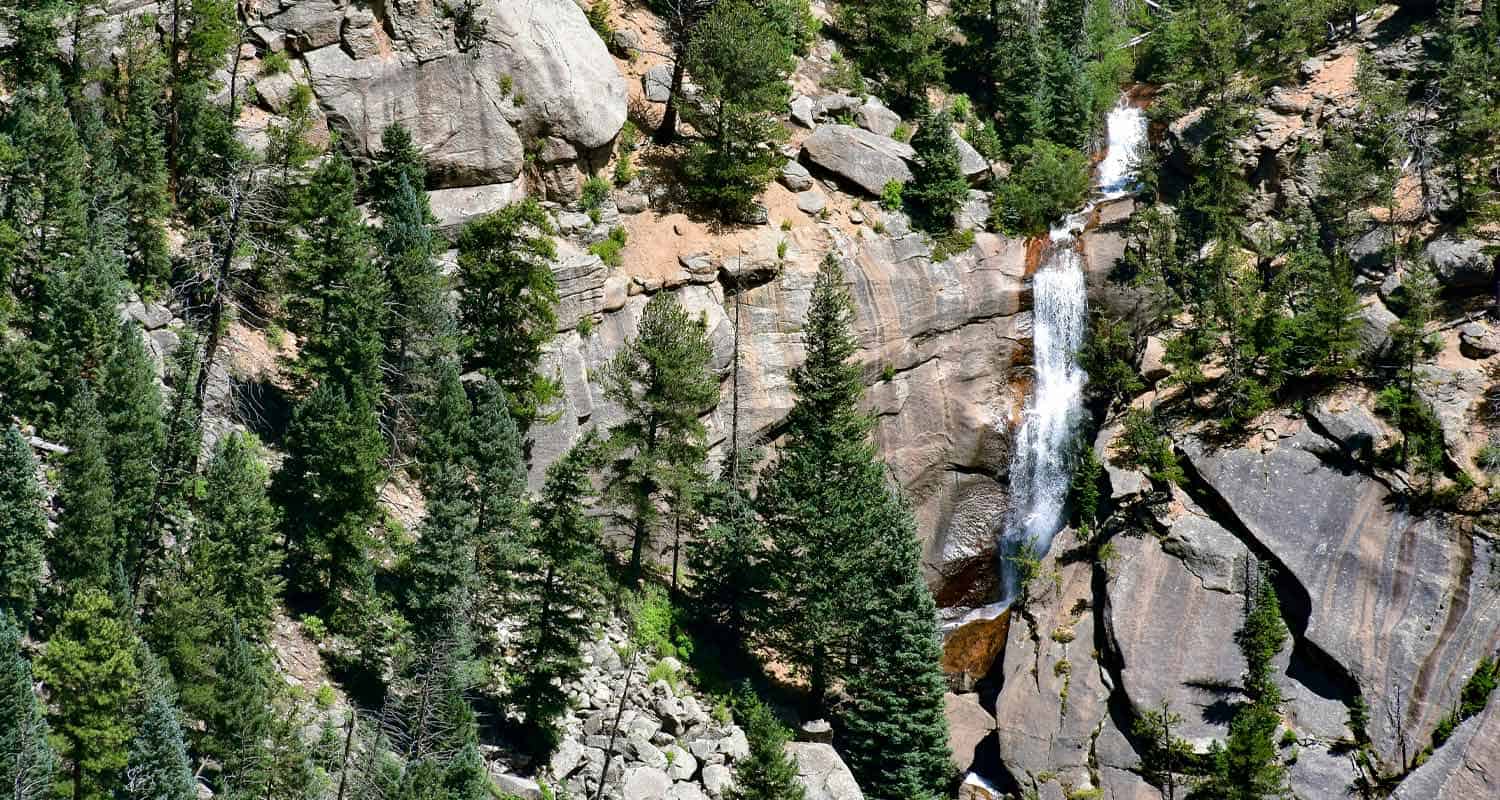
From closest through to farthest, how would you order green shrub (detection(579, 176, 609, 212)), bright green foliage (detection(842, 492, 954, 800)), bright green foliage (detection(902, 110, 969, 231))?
bright green foliage (detection(842, 492, 954, 800))
green shrub (detection(579, 176, 609, 212))
bright green foliage (detection(902, 110, 969, 231))

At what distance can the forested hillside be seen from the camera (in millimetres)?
42938

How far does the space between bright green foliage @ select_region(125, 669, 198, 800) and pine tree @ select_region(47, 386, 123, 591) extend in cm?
535

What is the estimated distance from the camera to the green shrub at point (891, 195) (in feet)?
211

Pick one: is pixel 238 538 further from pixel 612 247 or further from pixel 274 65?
pixel 274 65

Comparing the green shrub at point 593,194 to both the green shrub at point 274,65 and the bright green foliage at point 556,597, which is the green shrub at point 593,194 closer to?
the green shrub at point 274,65

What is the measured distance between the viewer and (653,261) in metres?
60.1

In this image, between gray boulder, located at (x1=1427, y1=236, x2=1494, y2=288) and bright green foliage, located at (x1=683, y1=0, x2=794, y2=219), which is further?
bright green foliage, located at (x1=683, y1=0, x2=794, y2=219)

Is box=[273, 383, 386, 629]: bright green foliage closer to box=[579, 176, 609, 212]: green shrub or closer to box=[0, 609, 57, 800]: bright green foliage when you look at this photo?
box=[0, 609, 57, 800]: bright green foliage

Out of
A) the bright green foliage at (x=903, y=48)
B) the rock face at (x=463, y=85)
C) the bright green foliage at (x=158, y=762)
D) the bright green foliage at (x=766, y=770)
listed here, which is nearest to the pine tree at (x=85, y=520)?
the bright green foliage at (x=158, y=762)

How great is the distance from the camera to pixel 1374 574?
52.1 m

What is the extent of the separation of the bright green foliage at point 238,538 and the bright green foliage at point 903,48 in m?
40.7

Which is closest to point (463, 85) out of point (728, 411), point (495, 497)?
point (728, 411)

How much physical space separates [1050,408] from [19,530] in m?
41.8

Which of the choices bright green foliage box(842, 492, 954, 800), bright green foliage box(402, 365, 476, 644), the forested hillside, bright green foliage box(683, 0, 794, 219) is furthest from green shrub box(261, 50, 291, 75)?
bright green foliage box(842, 492, 954, 800)
